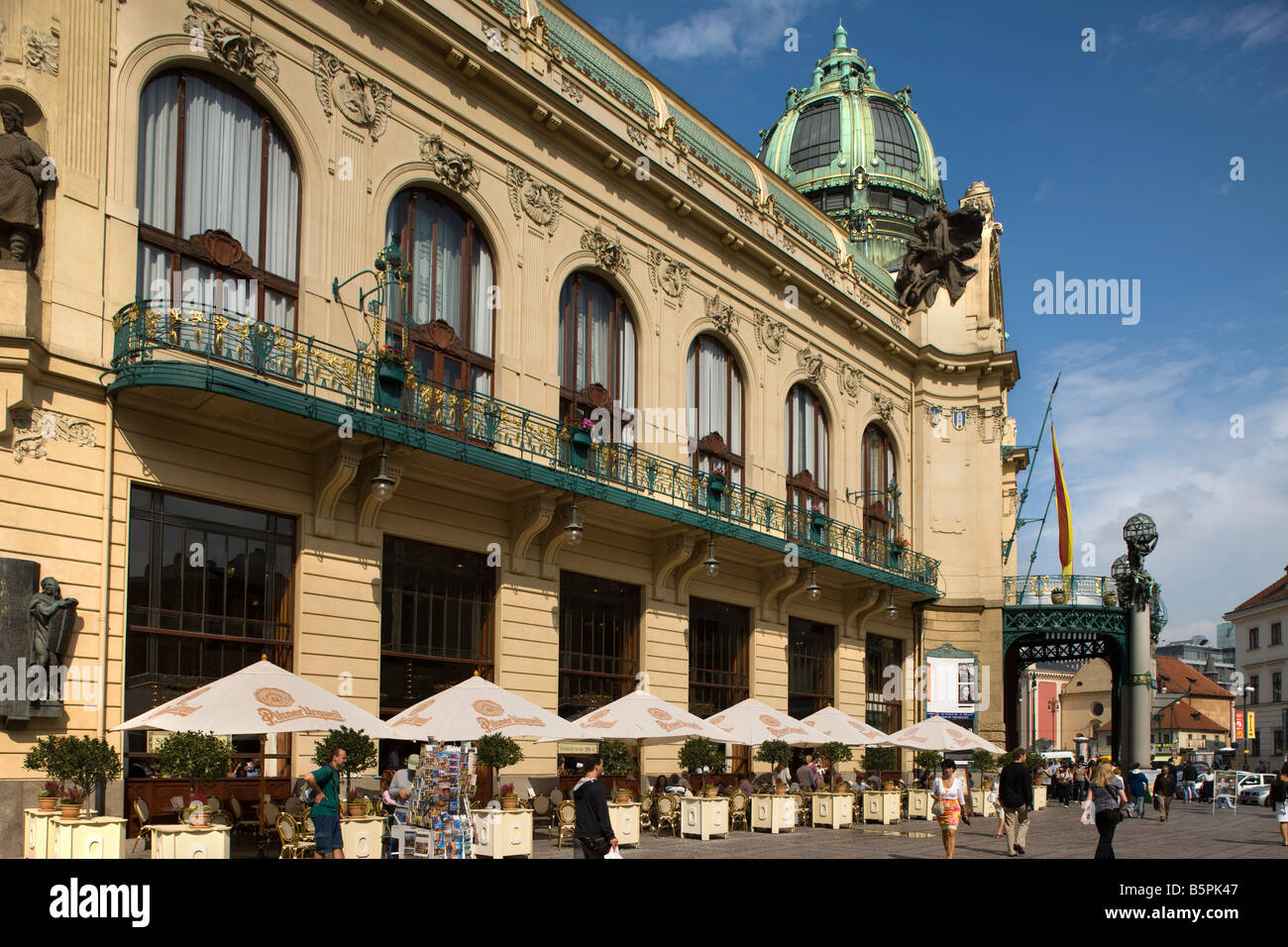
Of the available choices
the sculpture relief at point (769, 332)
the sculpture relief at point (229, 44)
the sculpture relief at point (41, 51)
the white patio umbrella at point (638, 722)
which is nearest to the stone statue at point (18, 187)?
the sculpture relief at point (41, 51)

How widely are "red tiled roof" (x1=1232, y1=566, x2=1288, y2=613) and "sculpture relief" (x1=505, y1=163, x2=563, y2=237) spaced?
79023 millimetres

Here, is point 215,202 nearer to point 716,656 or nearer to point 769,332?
point 716,656

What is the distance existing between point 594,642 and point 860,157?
33.9 m

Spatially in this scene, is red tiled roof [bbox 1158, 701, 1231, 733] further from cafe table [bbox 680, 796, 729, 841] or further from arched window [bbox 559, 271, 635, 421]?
cafe table [bbox 680, 796, 729, 841]

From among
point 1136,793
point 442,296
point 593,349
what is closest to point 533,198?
point 442,296

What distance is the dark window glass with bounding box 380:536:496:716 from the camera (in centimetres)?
2312

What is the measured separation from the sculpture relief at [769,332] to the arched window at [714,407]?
1440 mm

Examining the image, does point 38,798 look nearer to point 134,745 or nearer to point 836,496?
point 134,745

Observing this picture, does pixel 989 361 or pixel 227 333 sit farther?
pixel 989 361

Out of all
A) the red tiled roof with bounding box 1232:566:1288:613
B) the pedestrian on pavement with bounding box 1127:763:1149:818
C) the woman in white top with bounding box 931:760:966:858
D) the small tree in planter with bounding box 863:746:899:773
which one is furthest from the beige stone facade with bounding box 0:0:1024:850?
the red tiled roof with bounding box 1232:566:1288:613
